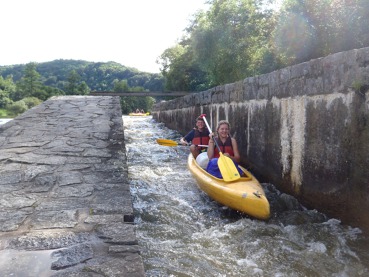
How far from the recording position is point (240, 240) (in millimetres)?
3518

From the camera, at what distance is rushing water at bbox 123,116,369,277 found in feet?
9.49

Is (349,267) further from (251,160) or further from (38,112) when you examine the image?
(38,112)

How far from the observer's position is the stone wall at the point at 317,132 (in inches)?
130

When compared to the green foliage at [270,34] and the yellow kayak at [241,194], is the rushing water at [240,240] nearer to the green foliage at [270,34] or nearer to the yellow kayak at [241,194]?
the yellow kayak at [241,194]

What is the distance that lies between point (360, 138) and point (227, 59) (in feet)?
52.8

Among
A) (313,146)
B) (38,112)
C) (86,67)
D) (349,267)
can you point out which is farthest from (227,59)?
(86,67)

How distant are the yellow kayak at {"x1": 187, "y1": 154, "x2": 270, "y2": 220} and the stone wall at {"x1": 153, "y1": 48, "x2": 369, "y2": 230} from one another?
0.66 metres

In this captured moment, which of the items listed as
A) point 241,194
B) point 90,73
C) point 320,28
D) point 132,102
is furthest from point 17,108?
point 90,73

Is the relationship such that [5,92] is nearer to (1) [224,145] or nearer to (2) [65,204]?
(1) [224,145]

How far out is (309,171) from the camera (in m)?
4.18

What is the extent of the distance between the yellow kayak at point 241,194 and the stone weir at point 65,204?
49.7 inches

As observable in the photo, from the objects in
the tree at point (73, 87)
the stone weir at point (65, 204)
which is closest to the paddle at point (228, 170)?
the stone weir at point (65, 204)

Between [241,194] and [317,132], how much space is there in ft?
3.81

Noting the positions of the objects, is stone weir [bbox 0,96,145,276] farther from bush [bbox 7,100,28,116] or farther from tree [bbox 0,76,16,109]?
tree [bbox 0,76,16,109]
